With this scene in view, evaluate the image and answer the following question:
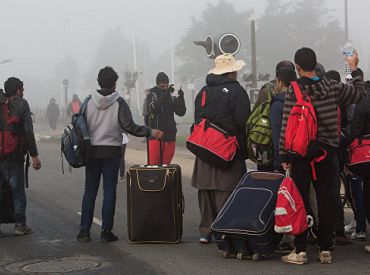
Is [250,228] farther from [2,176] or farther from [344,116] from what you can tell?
[2,176]

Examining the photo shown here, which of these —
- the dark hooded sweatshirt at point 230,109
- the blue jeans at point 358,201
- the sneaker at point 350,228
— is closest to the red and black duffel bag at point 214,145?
the dark hooded sweatshirt at point 230,109

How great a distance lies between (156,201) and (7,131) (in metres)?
1.93

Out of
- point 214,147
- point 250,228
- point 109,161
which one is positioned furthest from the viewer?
point 109,161

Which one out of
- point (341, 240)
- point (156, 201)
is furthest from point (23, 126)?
point (341, 240)

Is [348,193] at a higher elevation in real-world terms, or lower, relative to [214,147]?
lower

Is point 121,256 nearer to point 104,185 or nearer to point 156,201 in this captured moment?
point 156,201

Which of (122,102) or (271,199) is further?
(122,102)

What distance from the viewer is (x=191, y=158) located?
19.8m

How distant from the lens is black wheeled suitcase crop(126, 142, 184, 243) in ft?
24.5

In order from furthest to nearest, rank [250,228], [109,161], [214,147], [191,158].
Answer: [191,158] < [109,161] < [214,147] < [250,228]

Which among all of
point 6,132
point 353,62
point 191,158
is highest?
point 353,62

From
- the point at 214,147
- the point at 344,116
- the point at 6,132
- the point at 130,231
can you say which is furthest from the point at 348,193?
the point at 6,132

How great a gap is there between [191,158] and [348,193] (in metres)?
11.8

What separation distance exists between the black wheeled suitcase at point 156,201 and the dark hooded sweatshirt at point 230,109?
654 millimetres
